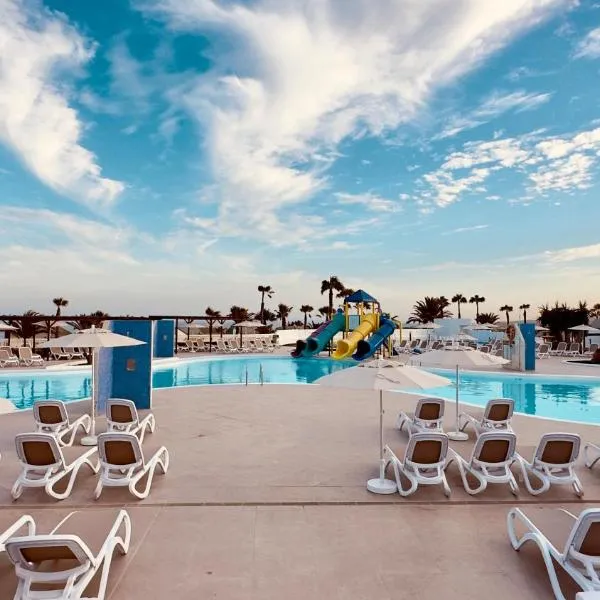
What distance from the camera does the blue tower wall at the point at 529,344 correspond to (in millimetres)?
19625

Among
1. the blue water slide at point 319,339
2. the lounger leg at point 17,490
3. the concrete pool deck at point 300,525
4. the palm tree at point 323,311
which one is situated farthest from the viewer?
the palm tree at point 323,311

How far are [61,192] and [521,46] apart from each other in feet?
65.7

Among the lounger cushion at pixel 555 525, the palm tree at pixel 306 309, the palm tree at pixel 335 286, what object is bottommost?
the lounger cushion at pixel 555 525

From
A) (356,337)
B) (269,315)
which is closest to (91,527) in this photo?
(356,337)

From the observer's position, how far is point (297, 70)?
13352mm

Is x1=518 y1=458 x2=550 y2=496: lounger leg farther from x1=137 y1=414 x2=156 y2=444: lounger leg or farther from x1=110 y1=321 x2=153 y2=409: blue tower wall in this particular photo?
x1=110 y1=321 x2=153 y2=409: blue tower wall

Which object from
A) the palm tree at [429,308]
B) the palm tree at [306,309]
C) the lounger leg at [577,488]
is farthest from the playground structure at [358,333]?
the palm tree at [306,309]

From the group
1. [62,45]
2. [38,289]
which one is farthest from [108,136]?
[38,289]

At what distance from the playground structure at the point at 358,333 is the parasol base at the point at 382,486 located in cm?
1795

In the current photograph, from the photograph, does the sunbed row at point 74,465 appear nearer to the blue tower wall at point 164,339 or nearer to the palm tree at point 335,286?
the blue tower wall at point 164,339

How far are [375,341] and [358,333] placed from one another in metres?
1.02

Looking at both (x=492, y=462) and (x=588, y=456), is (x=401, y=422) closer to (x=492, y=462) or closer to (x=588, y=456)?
(x=588, y=456)

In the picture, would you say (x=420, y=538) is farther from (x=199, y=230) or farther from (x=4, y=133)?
(x=199, y=230)

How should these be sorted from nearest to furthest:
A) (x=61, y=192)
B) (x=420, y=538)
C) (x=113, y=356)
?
(x=420, y=538), (x=113, y=356), (x=61, y=192)
